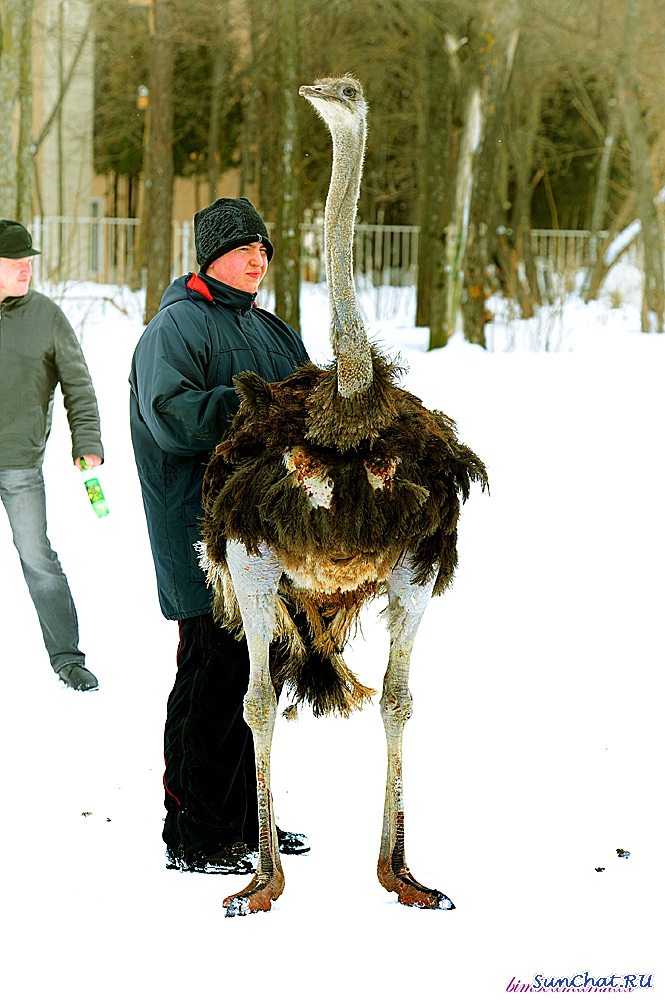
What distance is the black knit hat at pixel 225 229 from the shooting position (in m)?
3.65

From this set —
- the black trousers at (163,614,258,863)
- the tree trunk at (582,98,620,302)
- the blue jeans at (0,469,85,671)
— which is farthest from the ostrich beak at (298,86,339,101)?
the tree trunk at (582,98,620,302)

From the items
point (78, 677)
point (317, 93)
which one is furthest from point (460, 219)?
point (317, 93)

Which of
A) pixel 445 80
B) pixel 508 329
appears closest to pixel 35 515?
pixel 508 329

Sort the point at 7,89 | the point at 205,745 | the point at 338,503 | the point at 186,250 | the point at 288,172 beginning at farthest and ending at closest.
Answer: the point at 186,250
the point at 288,172
the point at 7,89
the point at 205,745
the point at 338,503

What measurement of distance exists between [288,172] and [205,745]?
10.0 m

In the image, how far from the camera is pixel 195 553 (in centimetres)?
367

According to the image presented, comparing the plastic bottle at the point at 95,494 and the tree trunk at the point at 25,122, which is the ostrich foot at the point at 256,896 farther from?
the tree trunk at the point at 25,122

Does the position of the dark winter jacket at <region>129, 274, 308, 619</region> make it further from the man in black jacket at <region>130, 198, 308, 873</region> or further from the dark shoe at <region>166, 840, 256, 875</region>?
the dark shoe at <region>166, 840, 256, 875</region>

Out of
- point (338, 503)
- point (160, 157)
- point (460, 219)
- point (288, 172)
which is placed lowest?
point (338, 503)

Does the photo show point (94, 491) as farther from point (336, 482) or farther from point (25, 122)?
point (25, 122)

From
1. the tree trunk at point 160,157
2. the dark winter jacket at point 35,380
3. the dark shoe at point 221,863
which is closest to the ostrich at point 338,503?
the dark shoe at point 221,863

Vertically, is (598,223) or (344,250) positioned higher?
(598,223)

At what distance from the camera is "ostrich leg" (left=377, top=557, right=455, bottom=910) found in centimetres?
338

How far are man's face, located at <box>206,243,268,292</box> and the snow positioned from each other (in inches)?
17.3
